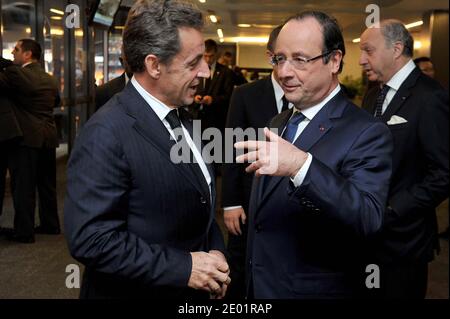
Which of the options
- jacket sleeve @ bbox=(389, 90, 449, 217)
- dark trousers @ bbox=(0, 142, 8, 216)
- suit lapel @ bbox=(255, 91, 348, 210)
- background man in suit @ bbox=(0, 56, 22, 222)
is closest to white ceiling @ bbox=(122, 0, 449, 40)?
suit lapel @ bbox=(255, 91, 348, 210)

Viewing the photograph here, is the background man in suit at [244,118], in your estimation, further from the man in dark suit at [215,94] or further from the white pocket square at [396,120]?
the man in dark suit at [215,94]

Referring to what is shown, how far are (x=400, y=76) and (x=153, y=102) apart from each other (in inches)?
53.8

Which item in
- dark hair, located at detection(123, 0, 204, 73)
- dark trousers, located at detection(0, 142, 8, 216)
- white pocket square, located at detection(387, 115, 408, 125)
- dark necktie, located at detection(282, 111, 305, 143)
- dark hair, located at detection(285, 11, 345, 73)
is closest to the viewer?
dark hair, located at detection(123, 0, 204, 73)

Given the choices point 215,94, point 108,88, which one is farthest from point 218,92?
point 108,88

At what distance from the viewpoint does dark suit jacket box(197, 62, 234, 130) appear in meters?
6.41

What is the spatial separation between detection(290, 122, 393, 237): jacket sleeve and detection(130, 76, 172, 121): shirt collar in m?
0.41

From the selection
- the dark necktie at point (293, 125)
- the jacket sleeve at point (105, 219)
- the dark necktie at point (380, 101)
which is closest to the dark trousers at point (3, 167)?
the jacket sleeve at point (105, 219)

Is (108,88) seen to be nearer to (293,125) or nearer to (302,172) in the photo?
(293,125)

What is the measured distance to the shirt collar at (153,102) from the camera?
4.77ft

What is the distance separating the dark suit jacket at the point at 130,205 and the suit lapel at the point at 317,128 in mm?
230

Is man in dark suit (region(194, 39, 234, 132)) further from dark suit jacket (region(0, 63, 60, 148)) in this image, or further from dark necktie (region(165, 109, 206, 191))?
dark necktie (region(165, 109, 206, 191))

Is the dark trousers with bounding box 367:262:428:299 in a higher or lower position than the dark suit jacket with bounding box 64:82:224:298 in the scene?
lower

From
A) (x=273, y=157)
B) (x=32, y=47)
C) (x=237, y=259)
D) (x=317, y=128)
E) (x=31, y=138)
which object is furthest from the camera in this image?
(x=237, y=259)

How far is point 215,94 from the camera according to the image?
21.3 ft
